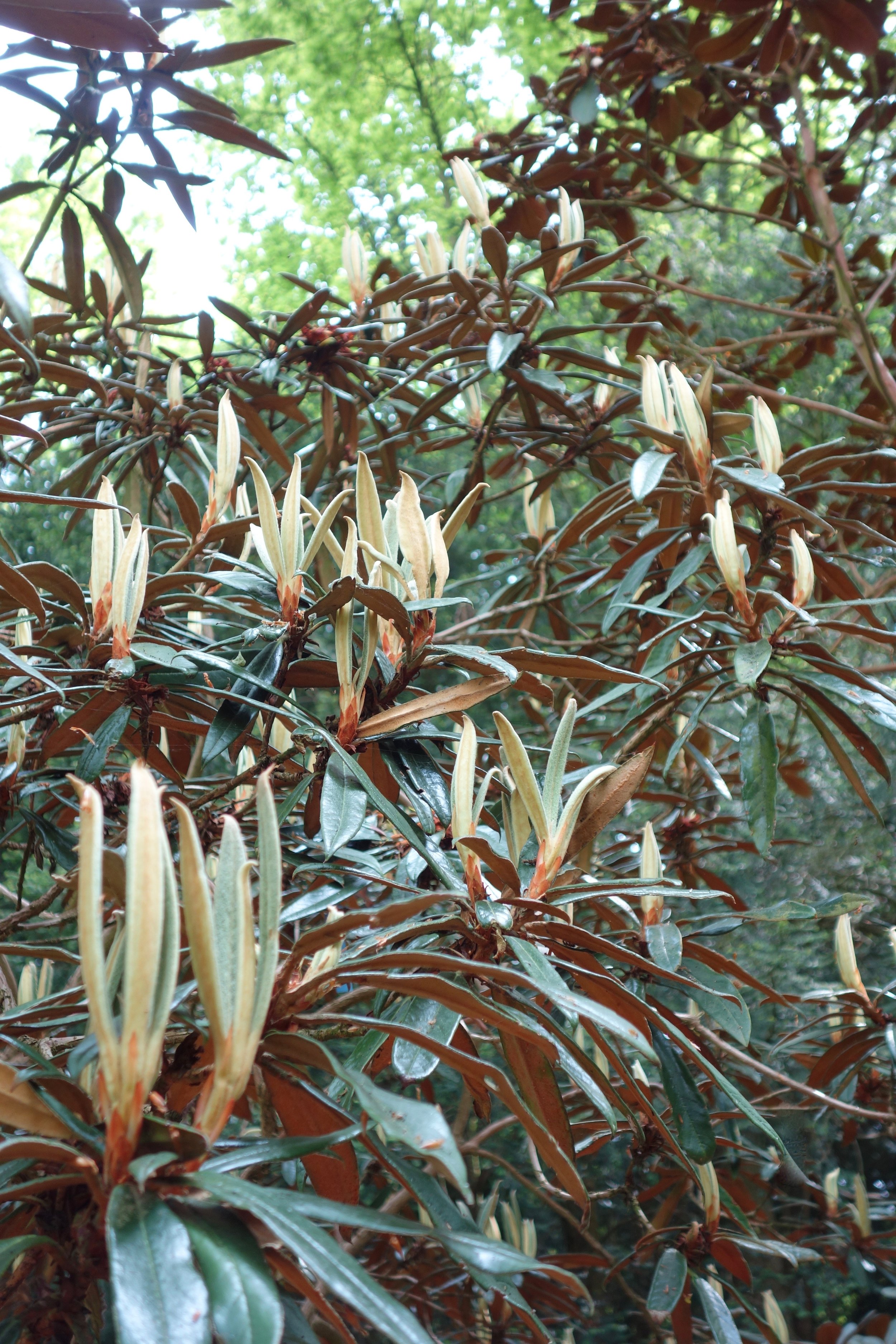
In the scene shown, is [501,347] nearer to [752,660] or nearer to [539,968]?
[752,660]

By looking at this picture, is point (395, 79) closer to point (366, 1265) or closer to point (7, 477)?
point (7, 477)

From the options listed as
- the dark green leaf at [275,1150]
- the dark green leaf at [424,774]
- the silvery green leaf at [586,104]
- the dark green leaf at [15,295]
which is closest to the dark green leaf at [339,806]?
the dark green leaf at [424,774]

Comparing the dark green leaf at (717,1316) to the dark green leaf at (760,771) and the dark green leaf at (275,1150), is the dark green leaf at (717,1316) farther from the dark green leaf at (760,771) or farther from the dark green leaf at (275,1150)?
the dark green leaf at (275,1150)

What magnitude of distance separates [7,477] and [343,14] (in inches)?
136

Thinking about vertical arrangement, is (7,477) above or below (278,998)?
above

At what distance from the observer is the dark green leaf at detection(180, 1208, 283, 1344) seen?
40 centimetres

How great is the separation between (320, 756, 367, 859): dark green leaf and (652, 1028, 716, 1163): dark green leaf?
1.25ft

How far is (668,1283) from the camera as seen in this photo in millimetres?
1356

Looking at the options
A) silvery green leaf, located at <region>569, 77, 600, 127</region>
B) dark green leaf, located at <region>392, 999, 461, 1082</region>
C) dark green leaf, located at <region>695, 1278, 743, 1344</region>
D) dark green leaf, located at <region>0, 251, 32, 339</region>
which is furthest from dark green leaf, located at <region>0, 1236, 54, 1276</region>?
silvery green leaf, located at <region>569, 77, 600, 127</region>

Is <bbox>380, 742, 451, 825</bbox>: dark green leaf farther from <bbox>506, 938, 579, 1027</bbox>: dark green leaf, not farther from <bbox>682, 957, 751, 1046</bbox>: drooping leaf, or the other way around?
<bbox>682, 957, 751, 1046</bbox>: drooping leaf

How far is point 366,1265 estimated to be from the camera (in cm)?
205

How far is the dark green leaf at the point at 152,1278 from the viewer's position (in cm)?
38

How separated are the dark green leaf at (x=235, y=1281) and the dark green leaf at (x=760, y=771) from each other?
758 mm

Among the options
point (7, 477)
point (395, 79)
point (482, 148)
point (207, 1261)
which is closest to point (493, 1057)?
point (7, 477)
